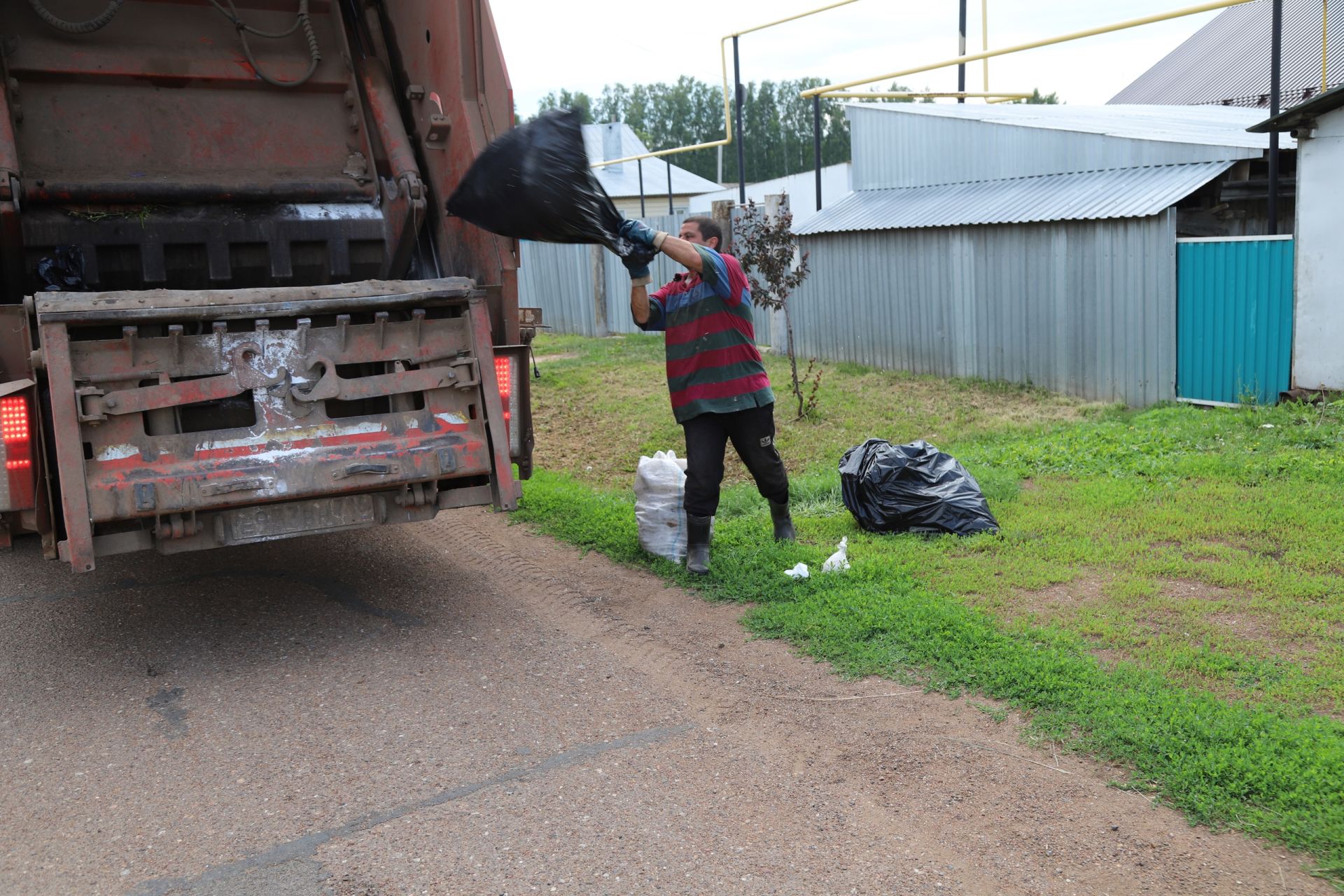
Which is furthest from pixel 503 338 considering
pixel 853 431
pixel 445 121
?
pixel 853 431

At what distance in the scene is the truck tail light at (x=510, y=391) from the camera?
4.76 metres

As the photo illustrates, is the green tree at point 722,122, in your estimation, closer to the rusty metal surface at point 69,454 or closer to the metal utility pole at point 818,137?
the metal utility pole at point 818,137

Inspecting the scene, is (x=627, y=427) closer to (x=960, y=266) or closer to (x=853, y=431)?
(x=853, y=431)

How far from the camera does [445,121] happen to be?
5.30m

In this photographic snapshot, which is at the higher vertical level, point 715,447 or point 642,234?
point 642,234

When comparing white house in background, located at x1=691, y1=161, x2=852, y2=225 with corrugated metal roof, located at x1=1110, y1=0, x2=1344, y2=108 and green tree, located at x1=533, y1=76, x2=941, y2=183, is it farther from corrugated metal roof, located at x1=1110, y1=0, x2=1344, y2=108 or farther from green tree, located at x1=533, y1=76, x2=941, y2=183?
green tree, located at x1=533, y1=76, x2=941, y2=183

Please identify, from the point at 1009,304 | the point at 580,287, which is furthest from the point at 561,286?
the point at 1009,304

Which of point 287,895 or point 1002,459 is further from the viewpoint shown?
point 1002,459

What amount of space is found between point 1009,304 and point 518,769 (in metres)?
8.45

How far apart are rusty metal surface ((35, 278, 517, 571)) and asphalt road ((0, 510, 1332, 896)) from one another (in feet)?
1.99

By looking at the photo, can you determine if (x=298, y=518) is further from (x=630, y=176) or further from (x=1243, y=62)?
(x=630, y=176)

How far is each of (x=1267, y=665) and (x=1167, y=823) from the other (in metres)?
1.08

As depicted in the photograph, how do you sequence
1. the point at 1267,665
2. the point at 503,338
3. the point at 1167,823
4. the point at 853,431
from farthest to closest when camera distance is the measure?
1. the point at 853,431
2. the point at 503,338
3. the point at 1267,665
4. the point at 1167,823

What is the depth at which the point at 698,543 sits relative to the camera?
5.17 meters
